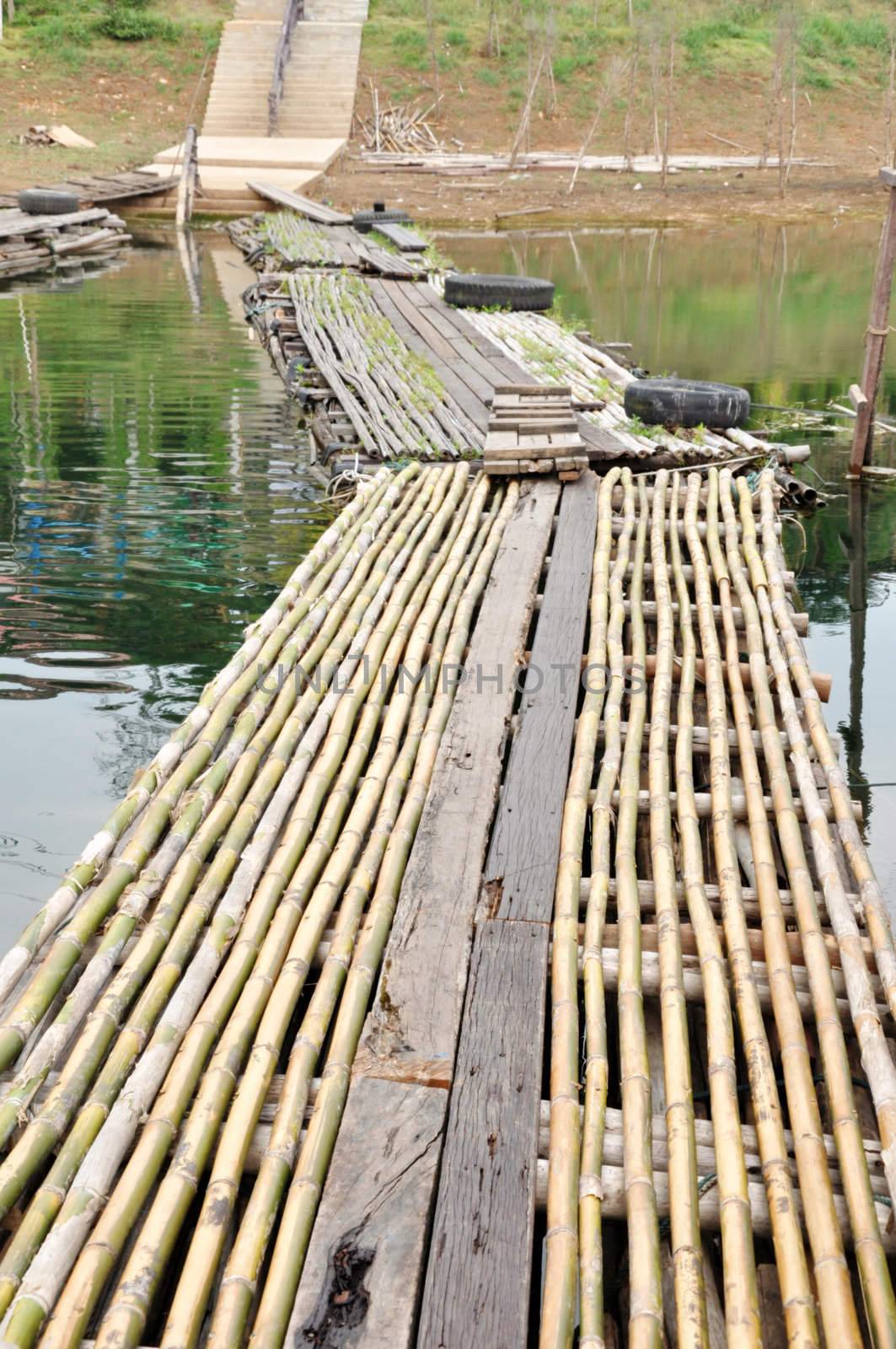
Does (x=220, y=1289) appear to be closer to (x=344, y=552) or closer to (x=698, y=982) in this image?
(x=698, y=982)

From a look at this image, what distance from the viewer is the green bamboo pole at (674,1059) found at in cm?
220

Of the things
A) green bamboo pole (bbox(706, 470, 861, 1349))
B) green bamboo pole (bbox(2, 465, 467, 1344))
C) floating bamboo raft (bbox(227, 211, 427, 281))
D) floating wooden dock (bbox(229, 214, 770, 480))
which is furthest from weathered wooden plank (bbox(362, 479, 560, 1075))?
floating bamboo raft (bbox(227, 211, 427, 281))

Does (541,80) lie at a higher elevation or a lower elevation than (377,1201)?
higher

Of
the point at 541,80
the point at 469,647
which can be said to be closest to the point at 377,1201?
the point at 469,647

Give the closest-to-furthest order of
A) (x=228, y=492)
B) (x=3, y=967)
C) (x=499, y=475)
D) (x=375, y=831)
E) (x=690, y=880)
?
(x=3, y=967) → (x=690, y=880) → (x=375, y=831) → (x=499, y=475) → (x=228, y=492)

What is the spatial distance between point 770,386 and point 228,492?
18.5 ft

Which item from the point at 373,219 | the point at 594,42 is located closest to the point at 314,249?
the point at 373,219

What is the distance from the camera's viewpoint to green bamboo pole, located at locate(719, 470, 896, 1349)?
7.19 ft

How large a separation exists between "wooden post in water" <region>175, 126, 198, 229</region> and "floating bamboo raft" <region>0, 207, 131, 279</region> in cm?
170

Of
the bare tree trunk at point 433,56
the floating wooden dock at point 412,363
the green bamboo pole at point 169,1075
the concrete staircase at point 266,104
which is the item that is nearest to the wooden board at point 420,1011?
the green bamboo pole at point 169,1075

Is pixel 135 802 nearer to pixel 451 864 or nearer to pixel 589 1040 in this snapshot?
pixel 451 864

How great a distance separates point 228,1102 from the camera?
2598mm

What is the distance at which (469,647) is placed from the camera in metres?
4.72

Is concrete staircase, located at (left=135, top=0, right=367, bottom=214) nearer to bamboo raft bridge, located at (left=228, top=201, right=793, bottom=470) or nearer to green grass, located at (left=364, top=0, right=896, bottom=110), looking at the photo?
green grass, located at (left=364, top=0, right=896, bottom=110)
